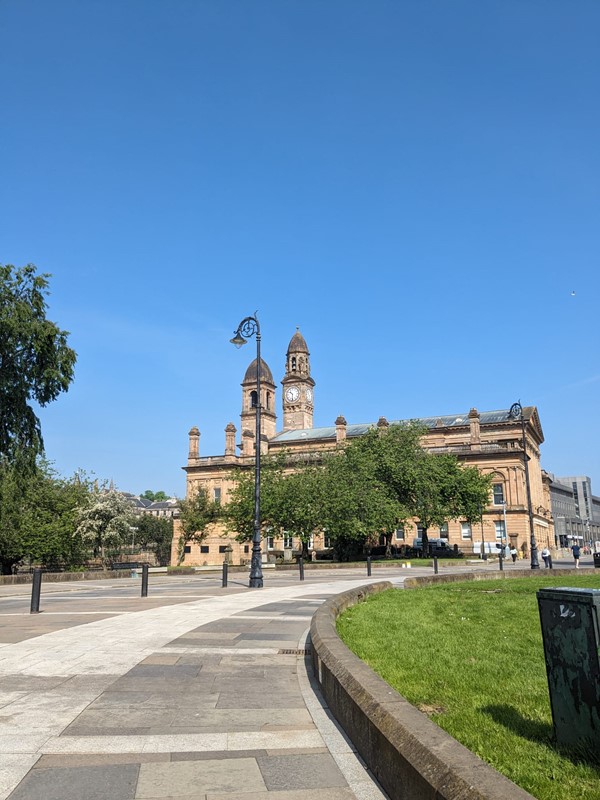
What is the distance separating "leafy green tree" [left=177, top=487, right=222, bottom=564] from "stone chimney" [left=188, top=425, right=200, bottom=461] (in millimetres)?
12655

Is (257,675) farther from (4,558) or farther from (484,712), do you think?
(4,558)

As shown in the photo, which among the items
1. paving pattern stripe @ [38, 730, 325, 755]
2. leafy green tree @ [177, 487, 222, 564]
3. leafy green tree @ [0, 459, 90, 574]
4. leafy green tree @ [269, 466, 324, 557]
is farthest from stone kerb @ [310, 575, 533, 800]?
leafy green tree @ [177, 487, 222, 564]

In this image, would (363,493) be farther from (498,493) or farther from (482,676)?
(482,676)

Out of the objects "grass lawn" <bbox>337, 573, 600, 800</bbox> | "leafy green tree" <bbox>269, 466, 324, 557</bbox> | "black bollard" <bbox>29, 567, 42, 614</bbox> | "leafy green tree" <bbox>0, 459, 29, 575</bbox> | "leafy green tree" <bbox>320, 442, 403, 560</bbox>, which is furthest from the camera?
"leafy green tree" <bbox>269, 466, 324, 557</bbox>

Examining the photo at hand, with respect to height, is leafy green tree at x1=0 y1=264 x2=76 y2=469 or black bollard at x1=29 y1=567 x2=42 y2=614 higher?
leafy green tree at x1=0 y1=264 x2=76 y2=469

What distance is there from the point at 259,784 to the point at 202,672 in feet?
13.2

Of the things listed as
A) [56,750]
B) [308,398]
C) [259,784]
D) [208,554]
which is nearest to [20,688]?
[56,750]

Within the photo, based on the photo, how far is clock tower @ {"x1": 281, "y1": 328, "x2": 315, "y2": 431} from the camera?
363 feet

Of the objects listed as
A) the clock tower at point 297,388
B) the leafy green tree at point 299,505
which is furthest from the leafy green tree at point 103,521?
the clock tower at point 297,388

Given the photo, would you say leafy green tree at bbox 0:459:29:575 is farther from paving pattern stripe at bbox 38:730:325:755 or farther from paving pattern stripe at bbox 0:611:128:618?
paving pattern stripe at bbox 38:730:325:755

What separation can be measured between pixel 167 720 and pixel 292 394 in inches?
4175

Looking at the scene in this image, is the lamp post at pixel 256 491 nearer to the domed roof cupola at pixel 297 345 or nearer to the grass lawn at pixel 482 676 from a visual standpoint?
the grass lawn at pixel 482 676

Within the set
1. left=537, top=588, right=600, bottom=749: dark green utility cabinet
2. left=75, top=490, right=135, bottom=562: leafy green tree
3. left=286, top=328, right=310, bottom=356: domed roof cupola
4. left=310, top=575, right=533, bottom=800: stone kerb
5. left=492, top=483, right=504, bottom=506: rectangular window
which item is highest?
left=286, top=328, right=310, bottom=356: domed roof cupola

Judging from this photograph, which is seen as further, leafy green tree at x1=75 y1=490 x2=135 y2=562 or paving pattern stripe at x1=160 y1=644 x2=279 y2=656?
leafy green tree at x1=75 y1=490 x2=135 y2=562
